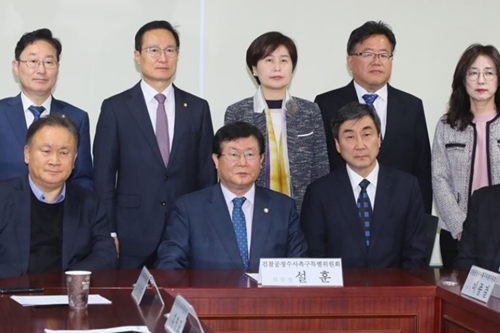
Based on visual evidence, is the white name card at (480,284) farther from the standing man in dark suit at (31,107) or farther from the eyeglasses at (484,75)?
the standing man in dark suit at (31,107)

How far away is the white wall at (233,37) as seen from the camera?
15.8ft

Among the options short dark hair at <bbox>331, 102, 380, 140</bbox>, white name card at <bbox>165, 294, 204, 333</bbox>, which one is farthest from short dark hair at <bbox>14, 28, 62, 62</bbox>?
white name card at <bbox>165, 294, 204, 333</bbox>

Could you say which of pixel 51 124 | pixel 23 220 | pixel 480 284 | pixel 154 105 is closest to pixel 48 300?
pixel 23 220

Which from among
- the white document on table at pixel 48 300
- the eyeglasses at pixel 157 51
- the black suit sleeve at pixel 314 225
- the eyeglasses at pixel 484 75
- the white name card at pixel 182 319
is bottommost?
the white document on table at pixel 48 300

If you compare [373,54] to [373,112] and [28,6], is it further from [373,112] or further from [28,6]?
[28,6]

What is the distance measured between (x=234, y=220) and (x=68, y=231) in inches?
24.7

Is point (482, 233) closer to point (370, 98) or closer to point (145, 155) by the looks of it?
point (370, 98)

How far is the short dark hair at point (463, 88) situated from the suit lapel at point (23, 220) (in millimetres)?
1899

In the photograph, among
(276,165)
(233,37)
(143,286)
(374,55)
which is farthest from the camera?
(233,37)

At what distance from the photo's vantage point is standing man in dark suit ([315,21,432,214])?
4.14 meters

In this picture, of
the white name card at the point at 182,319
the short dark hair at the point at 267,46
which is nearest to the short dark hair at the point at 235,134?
the short dark hair at the point at 267,46

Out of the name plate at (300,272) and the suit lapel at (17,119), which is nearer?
the name plate at (300,272)

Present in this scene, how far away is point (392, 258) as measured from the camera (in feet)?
11.9

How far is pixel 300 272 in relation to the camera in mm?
2895
